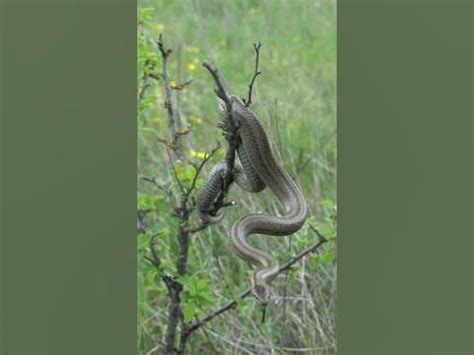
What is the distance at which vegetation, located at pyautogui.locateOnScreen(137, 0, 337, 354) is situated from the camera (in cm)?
331

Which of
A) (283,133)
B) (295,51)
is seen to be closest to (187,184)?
(283,133)

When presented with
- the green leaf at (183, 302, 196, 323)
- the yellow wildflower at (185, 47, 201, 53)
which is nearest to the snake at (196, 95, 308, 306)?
the green leaf at (183, 302, 196, 323)

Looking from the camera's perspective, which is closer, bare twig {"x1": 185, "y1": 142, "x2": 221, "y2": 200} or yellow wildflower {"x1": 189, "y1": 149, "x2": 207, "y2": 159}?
bare twig {"x1": 185, "y1": 142, "x2": 221, "y2": 200}

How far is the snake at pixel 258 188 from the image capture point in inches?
122

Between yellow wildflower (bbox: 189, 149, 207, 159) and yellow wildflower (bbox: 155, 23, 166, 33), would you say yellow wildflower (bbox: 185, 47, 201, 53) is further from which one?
yellow wildflower (bbox: 189, 149, 207, 159)

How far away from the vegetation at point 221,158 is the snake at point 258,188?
13 cm

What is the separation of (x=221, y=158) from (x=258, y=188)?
192 millimetres

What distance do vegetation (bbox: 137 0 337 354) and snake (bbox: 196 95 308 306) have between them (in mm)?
125

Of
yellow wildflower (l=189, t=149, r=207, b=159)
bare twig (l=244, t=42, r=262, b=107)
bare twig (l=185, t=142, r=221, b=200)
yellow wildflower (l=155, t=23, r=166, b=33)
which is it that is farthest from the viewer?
yellow wildflower (l=155, t=23, r=166, b=33)

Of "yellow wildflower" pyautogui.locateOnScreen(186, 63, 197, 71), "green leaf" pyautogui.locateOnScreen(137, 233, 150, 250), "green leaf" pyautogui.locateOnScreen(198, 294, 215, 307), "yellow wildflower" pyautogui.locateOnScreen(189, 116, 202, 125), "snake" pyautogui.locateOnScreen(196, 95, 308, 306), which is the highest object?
"yellow wildflower" pyautogui.locateOnScreen(186, 63, 197, 71)

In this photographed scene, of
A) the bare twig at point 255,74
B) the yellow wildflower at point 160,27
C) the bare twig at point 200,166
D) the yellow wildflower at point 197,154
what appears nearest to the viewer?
the bare twig at point 255,74

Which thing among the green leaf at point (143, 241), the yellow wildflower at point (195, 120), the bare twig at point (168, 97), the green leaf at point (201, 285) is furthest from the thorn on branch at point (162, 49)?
the green leaf at point (201, 285)

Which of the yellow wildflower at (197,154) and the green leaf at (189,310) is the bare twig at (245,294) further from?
the yellow wildflower at (197,154)

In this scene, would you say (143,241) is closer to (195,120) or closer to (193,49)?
(195,120)
